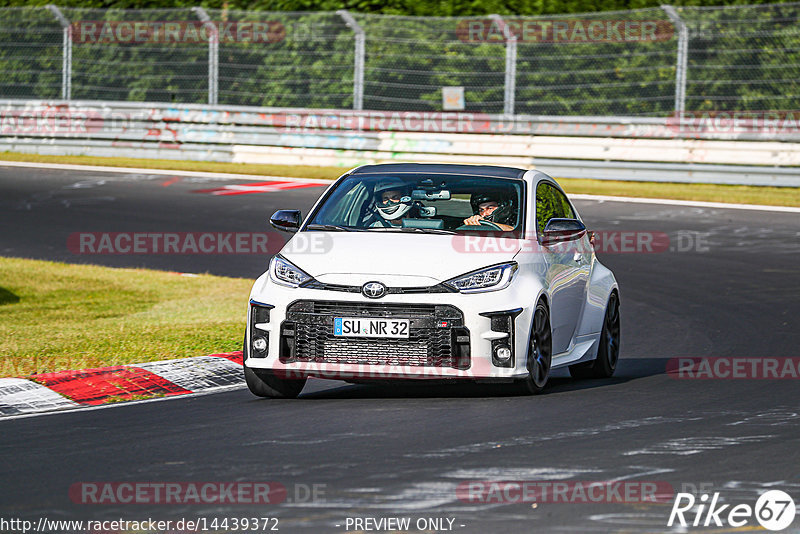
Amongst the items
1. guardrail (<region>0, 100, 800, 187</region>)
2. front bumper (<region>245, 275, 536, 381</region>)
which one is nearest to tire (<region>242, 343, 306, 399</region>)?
front bumper (<region>245, 275, 536, 381</region>)

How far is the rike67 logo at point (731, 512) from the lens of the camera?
562 centimetres

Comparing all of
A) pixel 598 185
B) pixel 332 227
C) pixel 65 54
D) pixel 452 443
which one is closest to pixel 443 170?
pixel 332 227

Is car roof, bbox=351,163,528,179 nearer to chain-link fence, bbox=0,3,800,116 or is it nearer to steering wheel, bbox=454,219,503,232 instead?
steering wheel, bbox=454,219,503,232

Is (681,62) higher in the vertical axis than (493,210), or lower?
higher

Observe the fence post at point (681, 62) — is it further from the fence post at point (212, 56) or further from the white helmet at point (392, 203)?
the white helmet at point (392, 203)

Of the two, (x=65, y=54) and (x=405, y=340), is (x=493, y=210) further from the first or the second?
(x=65, y=54)

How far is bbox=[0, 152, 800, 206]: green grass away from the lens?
22.4 metres

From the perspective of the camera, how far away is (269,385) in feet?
29.0

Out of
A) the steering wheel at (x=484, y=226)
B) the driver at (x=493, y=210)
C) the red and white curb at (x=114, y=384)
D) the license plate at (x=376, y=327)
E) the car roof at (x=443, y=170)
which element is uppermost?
the car roof at (x=443, y=170)

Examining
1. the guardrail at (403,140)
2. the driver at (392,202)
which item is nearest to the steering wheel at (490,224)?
the driver at (392,202)

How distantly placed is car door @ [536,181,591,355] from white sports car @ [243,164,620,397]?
0.06 ft

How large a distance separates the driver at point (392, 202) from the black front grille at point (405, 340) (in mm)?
1046

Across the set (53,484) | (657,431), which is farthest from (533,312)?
(53,484)

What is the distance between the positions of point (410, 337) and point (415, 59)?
17.9 metres
